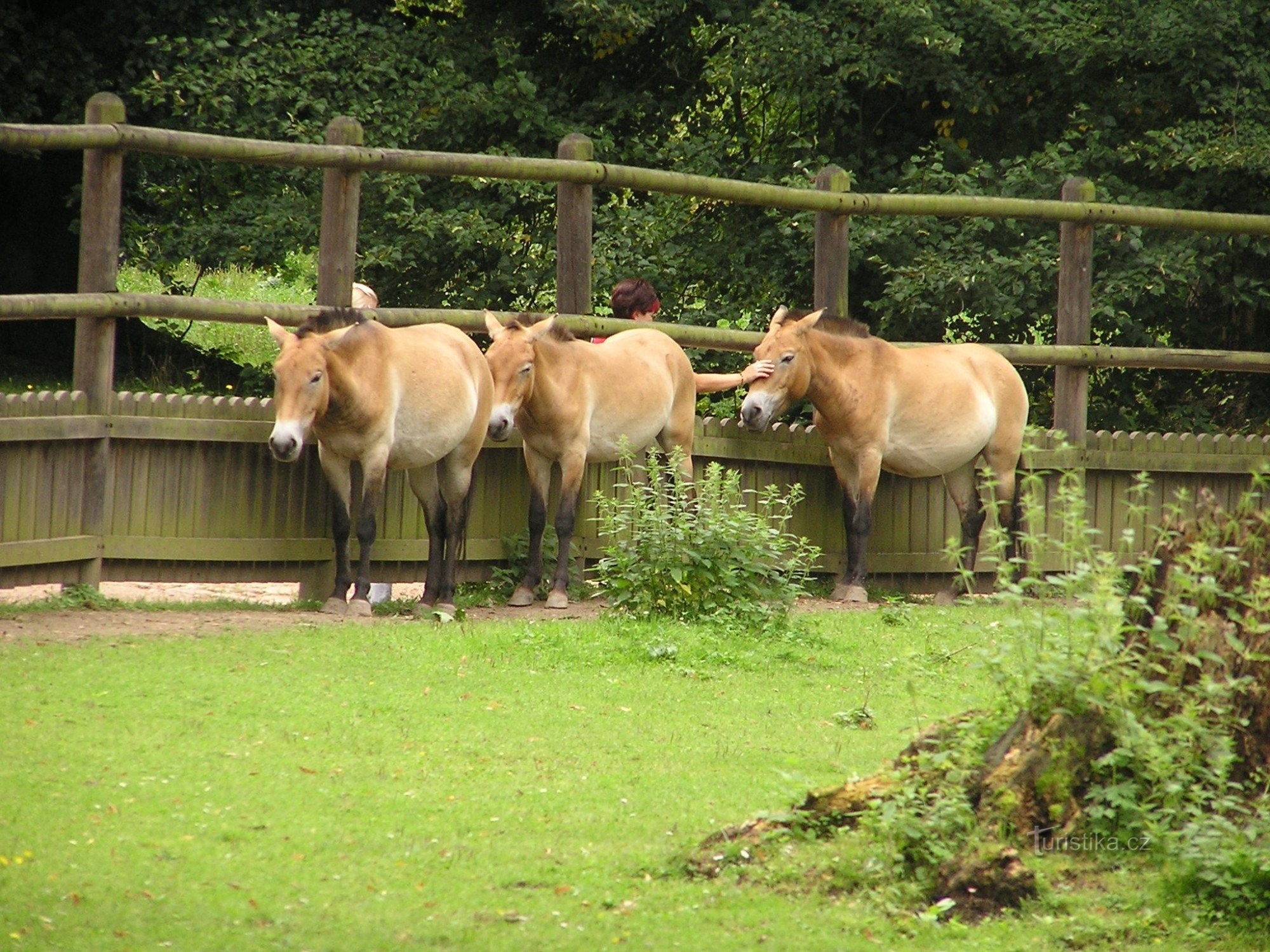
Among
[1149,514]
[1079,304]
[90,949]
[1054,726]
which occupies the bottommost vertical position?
[90,949]

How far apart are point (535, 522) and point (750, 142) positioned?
8.34 meters

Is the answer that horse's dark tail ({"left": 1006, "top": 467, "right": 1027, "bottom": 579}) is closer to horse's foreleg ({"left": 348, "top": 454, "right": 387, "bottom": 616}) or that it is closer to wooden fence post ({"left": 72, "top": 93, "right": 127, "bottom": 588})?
horse's foreleg ({"left": 348, "top": 454, "right": 387, "bottom": 616})

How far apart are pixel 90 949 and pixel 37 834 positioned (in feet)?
2.83

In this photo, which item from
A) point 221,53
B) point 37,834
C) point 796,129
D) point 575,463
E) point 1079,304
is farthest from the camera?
point 796,129

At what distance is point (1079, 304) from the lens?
441 inches

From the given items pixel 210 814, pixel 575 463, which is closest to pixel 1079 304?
pixel 575 463

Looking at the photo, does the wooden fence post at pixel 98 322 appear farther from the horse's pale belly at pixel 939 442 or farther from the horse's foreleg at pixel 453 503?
the horse's pale belly at pixel 939 442

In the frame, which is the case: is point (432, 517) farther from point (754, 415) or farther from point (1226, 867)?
point (1226, 867)

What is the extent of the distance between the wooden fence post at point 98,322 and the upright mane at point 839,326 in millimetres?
4093

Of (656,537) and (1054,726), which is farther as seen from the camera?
(656,537)

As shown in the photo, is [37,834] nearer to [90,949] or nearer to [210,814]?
[210,814]

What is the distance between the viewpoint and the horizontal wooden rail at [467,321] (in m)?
8.31

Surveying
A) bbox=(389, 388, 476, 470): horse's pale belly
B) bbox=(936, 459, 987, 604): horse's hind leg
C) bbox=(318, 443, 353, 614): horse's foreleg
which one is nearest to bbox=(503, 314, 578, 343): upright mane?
bbox=(389, 388, 476, 470): horse's pale belly

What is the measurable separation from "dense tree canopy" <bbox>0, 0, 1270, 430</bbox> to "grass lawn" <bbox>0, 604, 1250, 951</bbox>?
7683 millimetres
